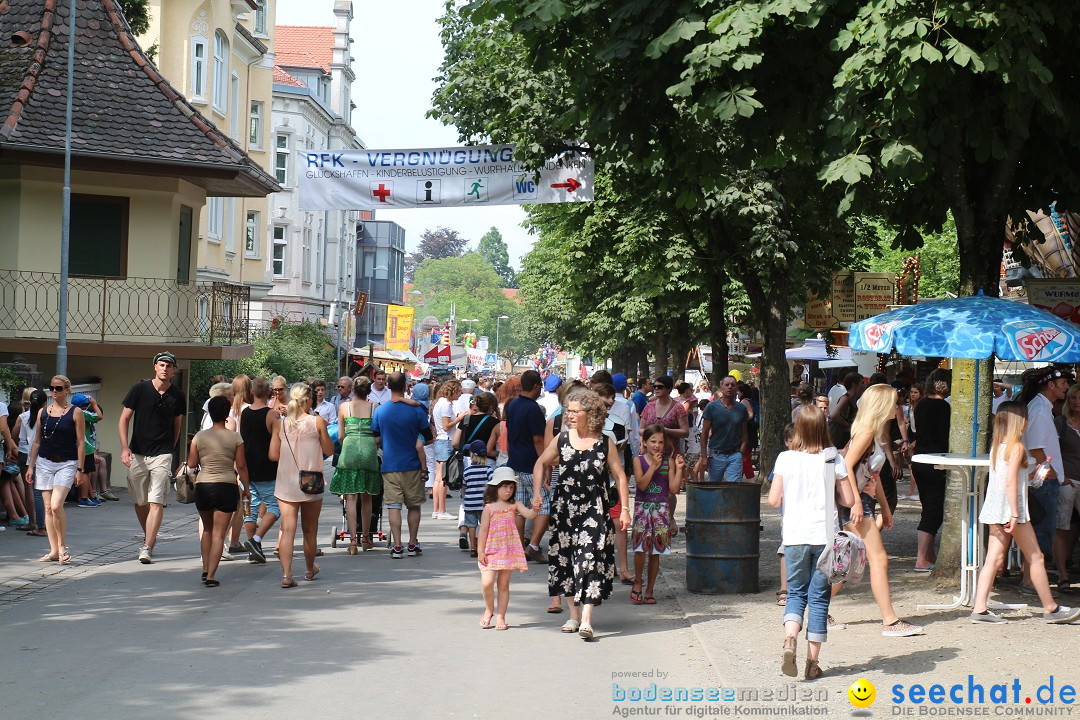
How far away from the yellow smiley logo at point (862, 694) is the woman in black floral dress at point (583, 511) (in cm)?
252

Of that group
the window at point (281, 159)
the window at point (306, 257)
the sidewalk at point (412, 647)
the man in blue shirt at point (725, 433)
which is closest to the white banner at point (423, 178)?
the man in blue shirt at point (725, 433)

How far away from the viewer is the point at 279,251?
5784 centimetres

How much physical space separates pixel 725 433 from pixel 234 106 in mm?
25260

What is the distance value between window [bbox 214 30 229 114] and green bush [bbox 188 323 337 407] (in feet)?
20.1

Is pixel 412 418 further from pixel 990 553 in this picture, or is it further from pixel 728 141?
pixel 990 553

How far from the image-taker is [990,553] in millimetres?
9375

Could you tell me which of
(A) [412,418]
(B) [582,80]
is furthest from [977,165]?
(A) [412,418]

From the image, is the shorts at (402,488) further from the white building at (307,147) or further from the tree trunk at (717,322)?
the white building at (307,147)

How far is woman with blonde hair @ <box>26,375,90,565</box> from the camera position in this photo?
12664mm

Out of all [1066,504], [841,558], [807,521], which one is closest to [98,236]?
[1066,504]

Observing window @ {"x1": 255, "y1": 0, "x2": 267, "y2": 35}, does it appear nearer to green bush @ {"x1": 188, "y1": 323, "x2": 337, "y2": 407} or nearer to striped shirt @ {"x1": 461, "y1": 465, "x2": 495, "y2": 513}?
green bush @ {"x1": 188, "y1": 323, "x2": 337, "y2": 407}

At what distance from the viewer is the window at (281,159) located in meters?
57.6

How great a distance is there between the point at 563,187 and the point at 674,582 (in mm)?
8908

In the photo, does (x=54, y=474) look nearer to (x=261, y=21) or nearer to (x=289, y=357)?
(x=289, y=357)
